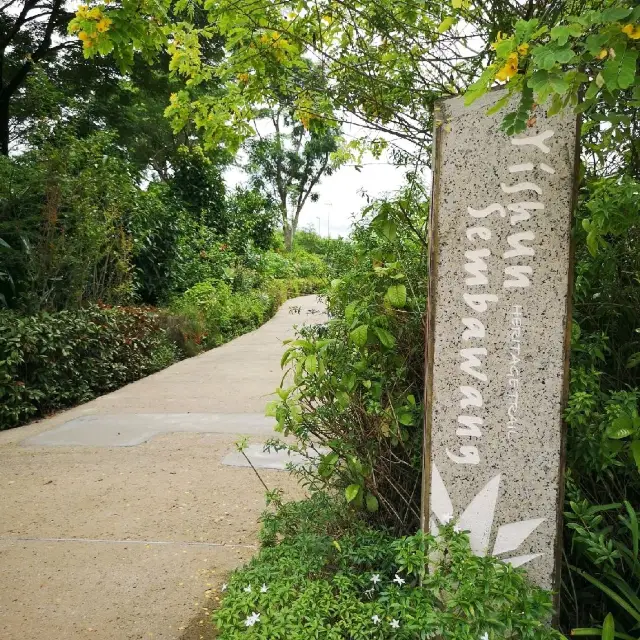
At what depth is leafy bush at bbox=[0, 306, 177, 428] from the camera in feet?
19.9

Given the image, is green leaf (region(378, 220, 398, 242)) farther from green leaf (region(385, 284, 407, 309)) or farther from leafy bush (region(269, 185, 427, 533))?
green leaf (region(385, 284, 407, 309))

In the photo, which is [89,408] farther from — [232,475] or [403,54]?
[403,54]

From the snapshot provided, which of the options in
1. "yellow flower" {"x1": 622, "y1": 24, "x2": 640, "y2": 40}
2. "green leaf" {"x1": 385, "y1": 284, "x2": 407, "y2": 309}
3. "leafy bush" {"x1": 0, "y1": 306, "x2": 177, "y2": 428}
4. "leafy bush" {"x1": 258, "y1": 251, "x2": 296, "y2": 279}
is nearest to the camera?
"yellow flower" {"x1": 622, "y1": 24, "x2": 640, "y2": 40}

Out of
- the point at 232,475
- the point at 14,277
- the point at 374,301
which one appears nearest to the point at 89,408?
the point at 14,277

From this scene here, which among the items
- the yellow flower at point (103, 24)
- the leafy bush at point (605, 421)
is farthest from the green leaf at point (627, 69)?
the yellow flower at point (103, 24)

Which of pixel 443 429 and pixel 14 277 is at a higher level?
pixel 14 277

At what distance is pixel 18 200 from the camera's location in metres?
7.61

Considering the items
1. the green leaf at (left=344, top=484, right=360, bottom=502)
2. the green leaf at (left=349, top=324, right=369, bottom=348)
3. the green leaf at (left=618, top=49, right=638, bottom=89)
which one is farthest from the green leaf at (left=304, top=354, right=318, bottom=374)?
the green leaf at (left=618, top=49, right=638, bottom=89)

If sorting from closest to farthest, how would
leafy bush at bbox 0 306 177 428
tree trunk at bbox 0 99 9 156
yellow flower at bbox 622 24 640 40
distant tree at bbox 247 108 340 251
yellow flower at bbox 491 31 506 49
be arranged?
1. yellow flower at bbox 622 24 640 40
2. yellow flower at bbox 491 31 506 49
3. leafy bush at bbox 0 306 177 428
4. tree trunk at bbox 0 99 9 156
5. distant tree at bbox 247 108 340 251

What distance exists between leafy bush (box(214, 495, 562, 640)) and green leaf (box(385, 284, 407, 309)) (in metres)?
0.91

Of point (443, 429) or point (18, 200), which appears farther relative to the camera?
point (18, 200)

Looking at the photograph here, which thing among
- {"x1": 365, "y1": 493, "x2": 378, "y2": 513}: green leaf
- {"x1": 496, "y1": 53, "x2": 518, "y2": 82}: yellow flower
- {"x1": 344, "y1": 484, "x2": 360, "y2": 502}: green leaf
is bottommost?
{"x1": 365, "y1": 493, "x2": 378, "y2": 513}: green leaf

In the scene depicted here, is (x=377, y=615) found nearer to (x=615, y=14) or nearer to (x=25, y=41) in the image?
(x=615, y=14)

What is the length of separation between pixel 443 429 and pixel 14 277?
259 inches
